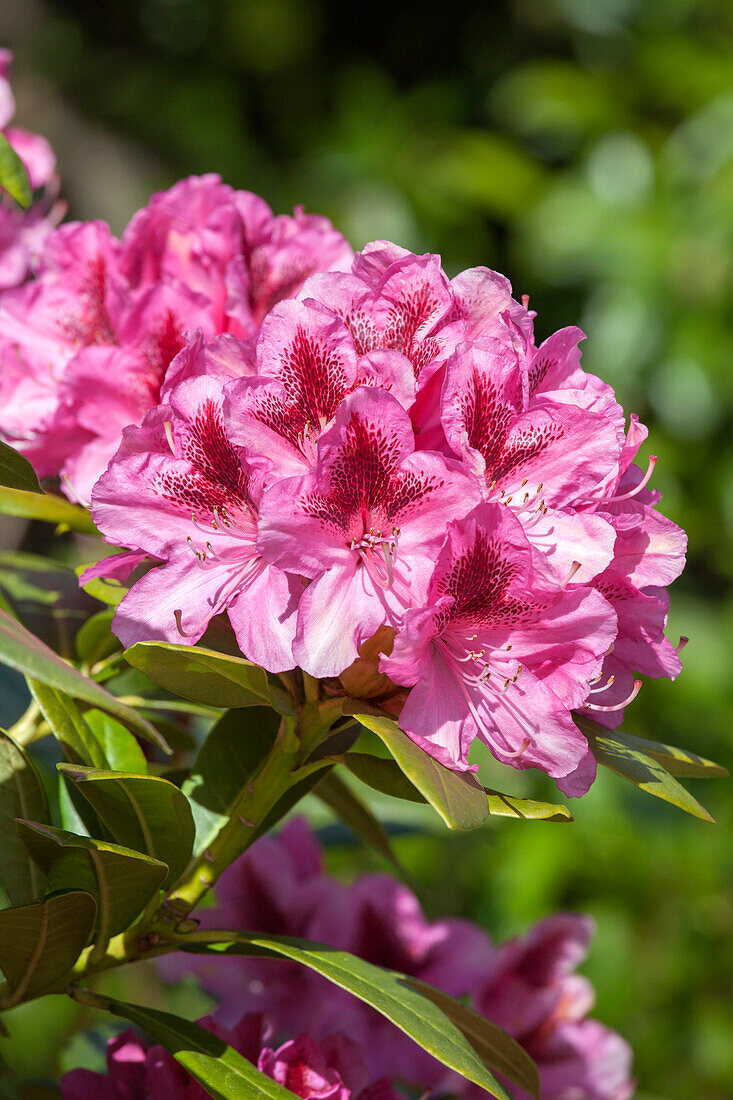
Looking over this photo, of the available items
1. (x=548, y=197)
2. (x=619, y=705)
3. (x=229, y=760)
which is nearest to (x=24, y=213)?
(x=229, y=760)

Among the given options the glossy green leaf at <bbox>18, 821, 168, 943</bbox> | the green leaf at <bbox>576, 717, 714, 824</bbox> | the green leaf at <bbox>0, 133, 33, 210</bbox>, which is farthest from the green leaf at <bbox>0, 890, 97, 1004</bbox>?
the green leaf at <bbox>0, 133, 33, 210</bbox>

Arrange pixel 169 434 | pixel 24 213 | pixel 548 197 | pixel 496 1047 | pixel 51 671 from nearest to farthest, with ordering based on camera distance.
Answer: pixel 51 671
pixel 169 434
pixel 496 1047
pixel 24 213
pixel 548 197

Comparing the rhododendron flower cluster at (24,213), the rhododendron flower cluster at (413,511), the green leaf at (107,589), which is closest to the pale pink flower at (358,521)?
the rhododendron flower cluster at (413,511)

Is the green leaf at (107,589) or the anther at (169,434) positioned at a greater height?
the anther at (169,434)

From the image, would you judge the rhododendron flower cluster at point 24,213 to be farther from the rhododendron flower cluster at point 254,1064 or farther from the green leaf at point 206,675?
the rhododendron flower cluster at point 254,1064

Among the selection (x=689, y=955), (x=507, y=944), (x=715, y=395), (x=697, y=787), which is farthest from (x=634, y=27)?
(x=507, y=944)

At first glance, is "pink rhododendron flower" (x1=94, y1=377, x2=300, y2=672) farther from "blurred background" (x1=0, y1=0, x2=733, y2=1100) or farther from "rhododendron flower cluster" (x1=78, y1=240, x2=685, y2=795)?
"blurred background" (x1=0, y1=0, x2=733, y2=1100)

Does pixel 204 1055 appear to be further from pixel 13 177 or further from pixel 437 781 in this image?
pixel 13 177
